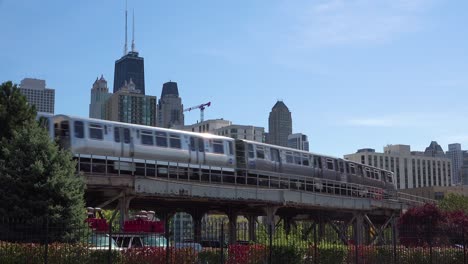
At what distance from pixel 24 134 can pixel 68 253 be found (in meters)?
13.2

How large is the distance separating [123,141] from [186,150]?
537 centimetres

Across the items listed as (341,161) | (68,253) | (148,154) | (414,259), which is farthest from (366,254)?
(341,161)

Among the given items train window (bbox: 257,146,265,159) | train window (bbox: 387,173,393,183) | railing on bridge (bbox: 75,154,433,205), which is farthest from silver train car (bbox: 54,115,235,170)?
train window (bbox: 387,173,393,183)

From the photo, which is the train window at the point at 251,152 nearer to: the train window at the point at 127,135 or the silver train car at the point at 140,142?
the silver train car at the point at 140,142

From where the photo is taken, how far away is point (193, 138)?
43.9 m

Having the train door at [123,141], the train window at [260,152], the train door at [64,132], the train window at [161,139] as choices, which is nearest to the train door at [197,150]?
the train window at [161,139]

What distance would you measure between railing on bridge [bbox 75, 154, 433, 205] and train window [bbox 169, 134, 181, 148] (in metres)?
1.21

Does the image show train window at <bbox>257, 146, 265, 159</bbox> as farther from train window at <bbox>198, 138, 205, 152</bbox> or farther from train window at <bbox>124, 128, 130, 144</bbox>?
train window at <bbox>124, 128, 130, 144</bbox>

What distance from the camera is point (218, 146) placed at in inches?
1809

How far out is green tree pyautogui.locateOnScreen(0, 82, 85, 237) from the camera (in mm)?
28156

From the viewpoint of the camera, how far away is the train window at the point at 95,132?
37625 millimetres

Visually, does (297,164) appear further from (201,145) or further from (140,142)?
(140,142)

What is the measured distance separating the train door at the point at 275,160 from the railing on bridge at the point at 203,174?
575 mm

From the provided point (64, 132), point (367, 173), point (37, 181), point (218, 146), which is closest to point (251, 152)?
point (218, 146)
